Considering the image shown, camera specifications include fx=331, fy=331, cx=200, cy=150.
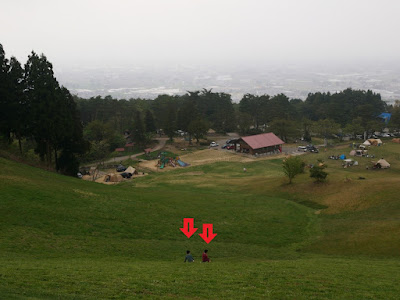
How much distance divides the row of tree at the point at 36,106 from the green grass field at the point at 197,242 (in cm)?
749

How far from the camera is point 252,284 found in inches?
642

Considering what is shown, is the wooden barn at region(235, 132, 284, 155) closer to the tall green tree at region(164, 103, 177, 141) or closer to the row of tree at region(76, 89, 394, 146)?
the row of tree at region(76, 89, 394, 146)

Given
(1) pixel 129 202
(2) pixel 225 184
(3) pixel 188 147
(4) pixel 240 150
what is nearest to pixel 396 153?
(4) pixel 240 150

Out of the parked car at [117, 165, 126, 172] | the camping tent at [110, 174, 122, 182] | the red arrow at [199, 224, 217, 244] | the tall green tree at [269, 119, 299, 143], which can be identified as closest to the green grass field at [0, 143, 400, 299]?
the red arrow at [199, 224, 217, 244]

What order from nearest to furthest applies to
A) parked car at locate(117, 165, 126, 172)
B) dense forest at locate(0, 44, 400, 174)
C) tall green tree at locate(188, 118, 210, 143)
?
dense forest at locate(0, 44, 400, 174)
parked car at locate(117, 165, 126, 172)
tall green tree at locate(188, 118, 210, 143)

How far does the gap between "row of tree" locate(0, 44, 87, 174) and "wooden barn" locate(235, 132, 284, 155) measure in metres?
48.7

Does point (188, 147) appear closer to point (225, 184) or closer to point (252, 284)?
point (225, 184)

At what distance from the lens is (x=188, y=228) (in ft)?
97.3

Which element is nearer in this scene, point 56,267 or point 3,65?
point 56,267

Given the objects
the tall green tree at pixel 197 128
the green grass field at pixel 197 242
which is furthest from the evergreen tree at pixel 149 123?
the green grass field at pixel 197 242

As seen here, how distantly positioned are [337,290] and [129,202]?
2186cm

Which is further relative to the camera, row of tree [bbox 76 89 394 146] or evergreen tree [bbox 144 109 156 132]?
evergreen tree [bbox 144 109 156 132]

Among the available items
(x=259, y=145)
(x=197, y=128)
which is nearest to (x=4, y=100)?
(x=197, y=128)

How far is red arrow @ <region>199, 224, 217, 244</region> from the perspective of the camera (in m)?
28.0
